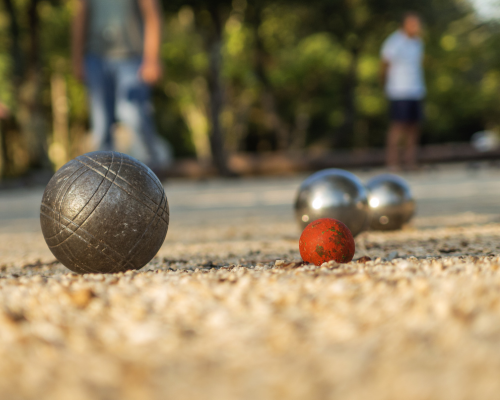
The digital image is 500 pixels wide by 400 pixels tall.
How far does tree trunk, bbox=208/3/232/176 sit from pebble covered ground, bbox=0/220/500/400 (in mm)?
12736

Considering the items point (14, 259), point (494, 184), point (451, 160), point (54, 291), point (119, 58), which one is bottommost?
point (451, 160)

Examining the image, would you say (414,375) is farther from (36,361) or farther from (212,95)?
(212,95)

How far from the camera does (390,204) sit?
180 inches

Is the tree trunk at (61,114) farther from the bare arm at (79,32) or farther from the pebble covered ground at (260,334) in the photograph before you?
the pebble covered ground at (260,334)

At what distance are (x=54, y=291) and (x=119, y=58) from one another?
5287 mm

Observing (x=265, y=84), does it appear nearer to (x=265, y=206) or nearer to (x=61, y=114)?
(x=265, y=206)

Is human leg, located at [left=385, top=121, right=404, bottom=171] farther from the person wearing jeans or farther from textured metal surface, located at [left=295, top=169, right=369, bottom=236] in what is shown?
textured metal surface, located at [left=295, top=169, right=369, bottom=236]

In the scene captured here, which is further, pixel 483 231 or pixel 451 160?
pixel 451 160

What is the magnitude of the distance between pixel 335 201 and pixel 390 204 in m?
0.89

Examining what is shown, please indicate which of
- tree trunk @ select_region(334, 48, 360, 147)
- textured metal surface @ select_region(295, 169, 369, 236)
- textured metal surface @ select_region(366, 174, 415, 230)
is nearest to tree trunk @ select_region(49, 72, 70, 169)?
tree trunk @ select_region(334, 48, 360, 147)

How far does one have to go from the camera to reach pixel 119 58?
6816mm

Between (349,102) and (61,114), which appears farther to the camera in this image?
(61,114)

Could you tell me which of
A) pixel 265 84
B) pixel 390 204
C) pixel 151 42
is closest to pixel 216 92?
pixel 265 84

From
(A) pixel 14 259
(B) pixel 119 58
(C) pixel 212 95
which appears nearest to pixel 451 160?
(C) pixel 212 95
